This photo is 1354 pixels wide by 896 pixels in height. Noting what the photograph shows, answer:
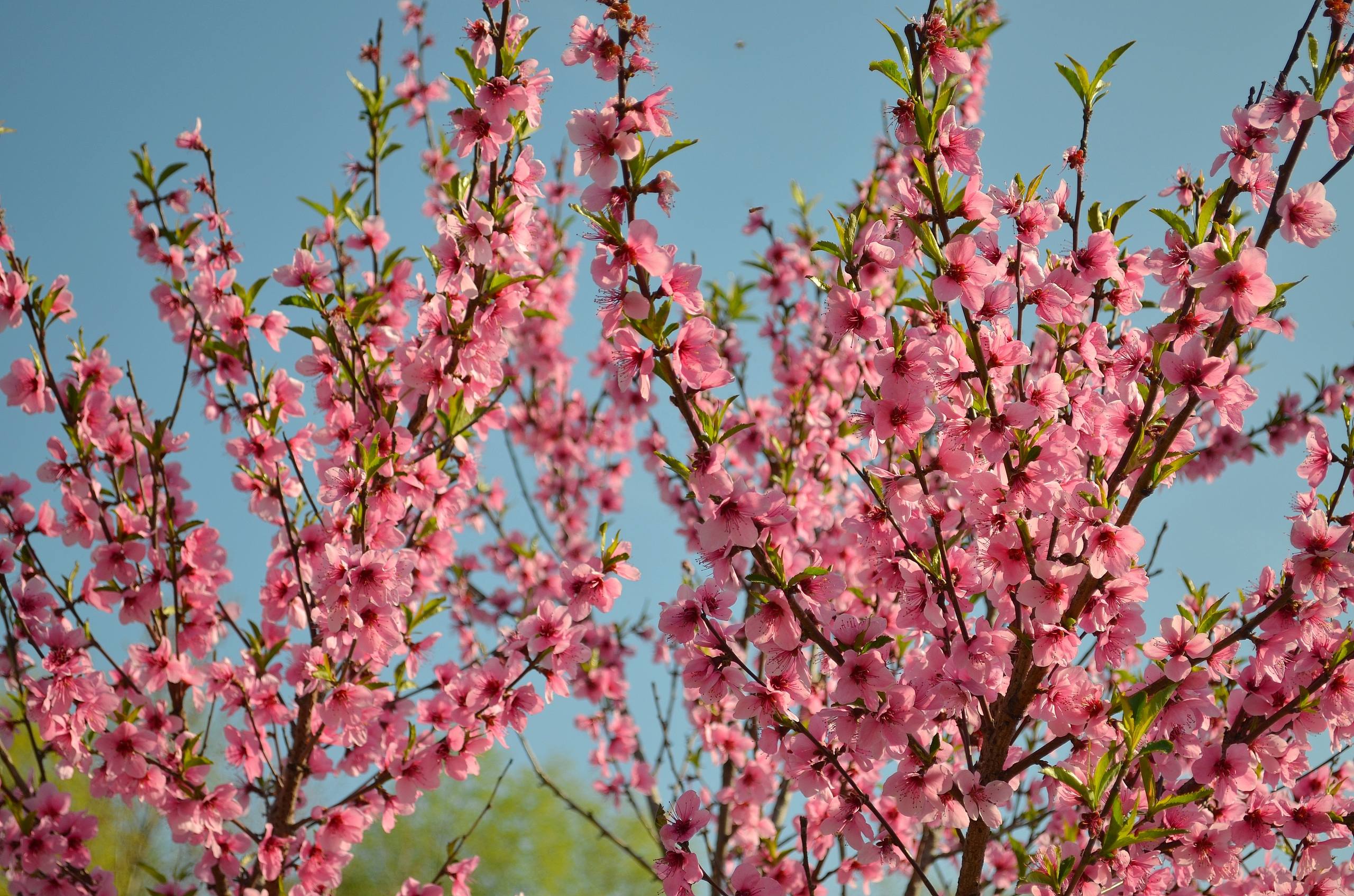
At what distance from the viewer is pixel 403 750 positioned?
11.7 feet

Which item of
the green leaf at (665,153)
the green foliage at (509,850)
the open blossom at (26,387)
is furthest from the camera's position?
the green foliage at (509,850)

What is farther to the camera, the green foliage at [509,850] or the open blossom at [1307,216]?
the green foliage at [509,850]

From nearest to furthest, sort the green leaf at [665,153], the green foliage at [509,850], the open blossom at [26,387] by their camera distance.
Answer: the green leaf at [665,153] → the open blossom at [26,387] → the green foliage at [509,850]

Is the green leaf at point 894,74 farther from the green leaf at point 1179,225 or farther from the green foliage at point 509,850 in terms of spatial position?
the green foliage at point 509,850

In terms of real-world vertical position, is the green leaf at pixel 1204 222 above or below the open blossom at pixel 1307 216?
above

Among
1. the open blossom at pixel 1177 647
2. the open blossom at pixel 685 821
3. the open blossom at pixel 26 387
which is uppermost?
the open blossom at pixel 26 387

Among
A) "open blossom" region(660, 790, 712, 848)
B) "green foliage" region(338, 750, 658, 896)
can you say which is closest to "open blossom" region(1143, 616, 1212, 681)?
"open blossom" region(660, 790, 712, 848)

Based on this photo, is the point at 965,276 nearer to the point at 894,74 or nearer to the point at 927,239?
the point at 927,239

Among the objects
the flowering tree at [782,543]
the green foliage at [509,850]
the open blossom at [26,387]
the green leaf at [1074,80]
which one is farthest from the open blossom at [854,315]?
the green foliage at [509,850]

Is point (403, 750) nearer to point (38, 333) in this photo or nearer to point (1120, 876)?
point (38, 333)

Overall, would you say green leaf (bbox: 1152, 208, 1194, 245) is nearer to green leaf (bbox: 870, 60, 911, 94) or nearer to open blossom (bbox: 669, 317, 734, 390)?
green leaf (bbox: 870, 60, 911, 94)

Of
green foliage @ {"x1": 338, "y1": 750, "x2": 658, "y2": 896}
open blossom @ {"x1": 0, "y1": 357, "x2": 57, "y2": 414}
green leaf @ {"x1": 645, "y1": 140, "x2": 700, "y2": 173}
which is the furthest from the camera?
green foliage @ {"x1": 338, "y1": 750, "x2": 658, "y2": 896}

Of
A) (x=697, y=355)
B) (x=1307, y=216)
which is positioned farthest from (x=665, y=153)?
(x=1307, y=216)

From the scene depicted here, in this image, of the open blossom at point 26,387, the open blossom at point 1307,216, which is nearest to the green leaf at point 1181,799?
the open blossom at point 1307,216
